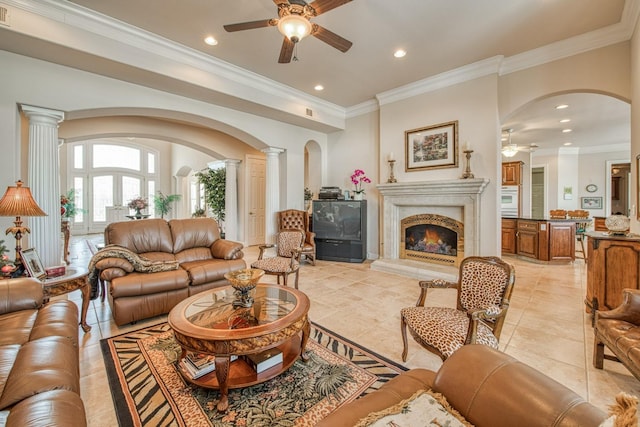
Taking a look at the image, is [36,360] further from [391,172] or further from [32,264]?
[391,172]

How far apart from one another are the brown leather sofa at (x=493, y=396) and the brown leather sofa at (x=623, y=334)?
1.32 metres

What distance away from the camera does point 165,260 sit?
3.51 meters

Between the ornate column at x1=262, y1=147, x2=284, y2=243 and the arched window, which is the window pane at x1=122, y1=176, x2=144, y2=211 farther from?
the ornate column at x1=262, y1=147, x2=284, y2=243

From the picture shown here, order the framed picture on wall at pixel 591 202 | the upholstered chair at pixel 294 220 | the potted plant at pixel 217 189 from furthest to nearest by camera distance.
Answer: the framed picture on wall at pixel 591 202 < the potted plant at pixel 217 189 < the upholstered chair at pixel 294 220

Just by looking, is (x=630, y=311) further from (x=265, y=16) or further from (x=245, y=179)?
(x=245, y=179)

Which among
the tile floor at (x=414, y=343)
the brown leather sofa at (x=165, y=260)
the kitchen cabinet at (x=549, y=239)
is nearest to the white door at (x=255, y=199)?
the tile floor at (x=414, y=343)

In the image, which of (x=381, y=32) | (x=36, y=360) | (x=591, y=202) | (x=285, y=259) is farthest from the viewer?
(x=591, y=202)

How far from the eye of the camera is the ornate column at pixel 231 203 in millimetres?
7855

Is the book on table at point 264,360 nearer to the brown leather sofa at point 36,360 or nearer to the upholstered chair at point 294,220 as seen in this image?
the brown leather sofa at point 36,360

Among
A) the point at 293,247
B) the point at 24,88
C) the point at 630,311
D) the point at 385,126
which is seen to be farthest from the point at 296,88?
the point at 630,311

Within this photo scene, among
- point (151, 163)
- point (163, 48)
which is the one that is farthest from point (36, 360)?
point (151, 163)

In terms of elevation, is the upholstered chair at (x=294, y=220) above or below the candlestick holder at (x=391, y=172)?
below

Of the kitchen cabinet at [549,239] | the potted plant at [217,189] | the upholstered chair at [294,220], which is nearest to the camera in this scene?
the kitchen cabinet at [549,239]

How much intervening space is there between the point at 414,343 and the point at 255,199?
6.24 meters
